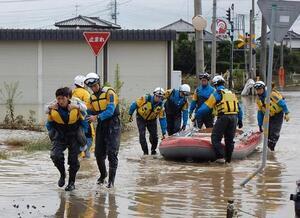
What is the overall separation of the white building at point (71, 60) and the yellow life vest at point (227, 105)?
1487 centimetres

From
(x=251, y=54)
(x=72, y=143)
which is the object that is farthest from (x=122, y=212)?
(x=251, y=54)

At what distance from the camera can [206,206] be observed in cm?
885

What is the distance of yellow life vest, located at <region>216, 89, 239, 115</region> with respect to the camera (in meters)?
12.9

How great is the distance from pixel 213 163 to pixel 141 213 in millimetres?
4923

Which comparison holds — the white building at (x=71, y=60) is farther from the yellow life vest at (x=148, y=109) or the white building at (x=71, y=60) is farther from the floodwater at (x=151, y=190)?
the floodwater at (x=151, y=190)

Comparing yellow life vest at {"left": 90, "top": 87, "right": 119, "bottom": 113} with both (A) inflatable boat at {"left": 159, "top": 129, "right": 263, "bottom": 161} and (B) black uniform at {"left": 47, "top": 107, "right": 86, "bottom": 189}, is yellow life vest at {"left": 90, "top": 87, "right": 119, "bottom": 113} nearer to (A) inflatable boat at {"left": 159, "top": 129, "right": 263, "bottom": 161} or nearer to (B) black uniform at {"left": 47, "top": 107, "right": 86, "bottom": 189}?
(B) black uniform at {"left": 47, "top": 107, "right": 86, "bottom": 189}

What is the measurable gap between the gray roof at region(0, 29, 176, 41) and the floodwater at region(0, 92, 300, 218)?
1411 centimetres

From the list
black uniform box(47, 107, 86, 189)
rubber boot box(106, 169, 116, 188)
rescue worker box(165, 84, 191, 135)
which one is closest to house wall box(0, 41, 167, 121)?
rescue worker box(165, 84, 191, 135)

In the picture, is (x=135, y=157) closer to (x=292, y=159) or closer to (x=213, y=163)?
(x=213, y=163)

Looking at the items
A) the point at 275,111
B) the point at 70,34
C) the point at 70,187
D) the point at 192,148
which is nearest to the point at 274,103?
the point at 275,111

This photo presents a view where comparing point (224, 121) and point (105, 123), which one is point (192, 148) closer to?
point (224, 121)

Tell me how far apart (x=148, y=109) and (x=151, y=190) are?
413 centimetres

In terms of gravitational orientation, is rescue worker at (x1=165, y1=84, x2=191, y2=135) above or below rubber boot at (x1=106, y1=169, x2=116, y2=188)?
above

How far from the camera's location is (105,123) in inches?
405
